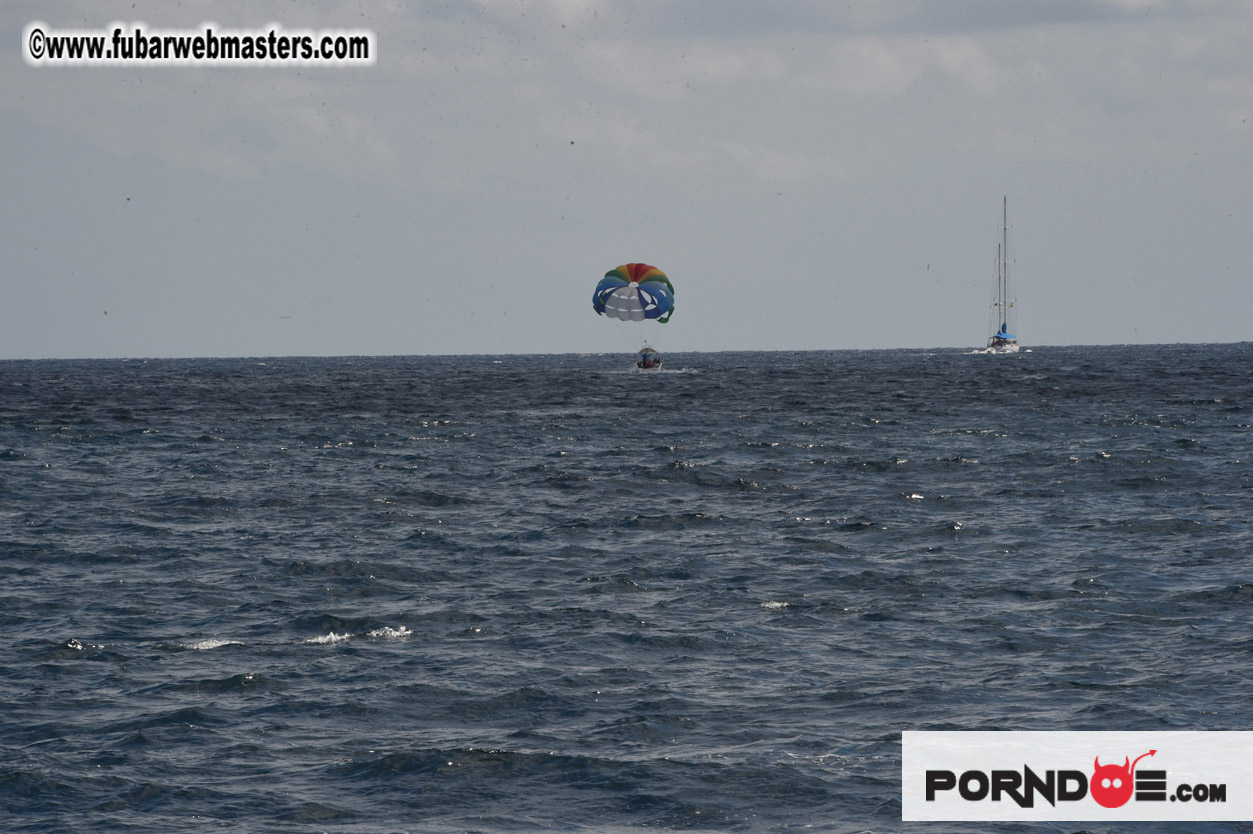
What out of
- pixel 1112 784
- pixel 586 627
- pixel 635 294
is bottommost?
pixel 1112 784

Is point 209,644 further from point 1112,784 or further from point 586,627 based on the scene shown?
point 1112,784

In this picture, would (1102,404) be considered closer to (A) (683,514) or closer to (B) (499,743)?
(A) (683,514)

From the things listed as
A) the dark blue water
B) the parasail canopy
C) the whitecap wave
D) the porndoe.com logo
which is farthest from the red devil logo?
the parasail canopy

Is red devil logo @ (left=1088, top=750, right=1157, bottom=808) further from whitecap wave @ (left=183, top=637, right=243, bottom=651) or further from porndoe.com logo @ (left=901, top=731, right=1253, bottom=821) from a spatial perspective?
whitecap wave @ (left=183, top=637, right=243, bottom=651)

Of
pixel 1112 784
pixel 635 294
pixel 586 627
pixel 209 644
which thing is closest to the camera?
pixel 1112 784

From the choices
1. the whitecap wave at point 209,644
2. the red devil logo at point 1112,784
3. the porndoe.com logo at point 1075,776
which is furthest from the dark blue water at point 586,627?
the red devil logo at point 1112,784

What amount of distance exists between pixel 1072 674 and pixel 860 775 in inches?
214

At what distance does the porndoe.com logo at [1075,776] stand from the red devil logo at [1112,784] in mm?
12

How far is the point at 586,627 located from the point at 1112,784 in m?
9.61

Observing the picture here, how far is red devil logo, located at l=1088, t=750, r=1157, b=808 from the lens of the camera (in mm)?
15430

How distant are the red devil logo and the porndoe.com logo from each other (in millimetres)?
12

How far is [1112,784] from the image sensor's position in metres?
15.8

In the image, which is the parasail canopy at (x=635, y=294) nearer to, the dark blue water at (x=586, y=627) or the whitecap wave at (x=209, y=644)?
the dark blue water at (x=586, y=627)

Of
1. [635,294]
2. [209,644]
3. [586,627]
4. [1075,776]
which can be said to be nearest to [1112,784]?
[1075,776]
